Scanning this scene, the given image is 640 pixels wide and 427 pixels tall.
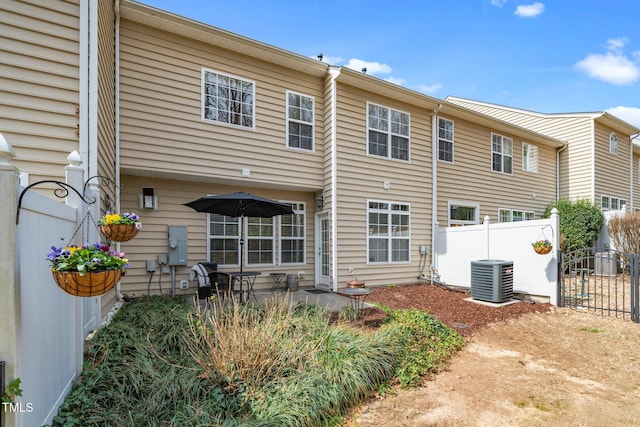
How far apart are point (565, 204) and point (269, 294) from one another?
38.4 ft

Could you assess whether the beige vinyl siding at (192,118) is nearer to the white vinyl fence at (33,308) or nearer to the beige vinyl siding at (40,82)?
the beige vinyl siding at (40,82)

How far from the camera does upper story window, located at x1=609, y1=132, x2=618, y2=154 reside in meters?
14.6

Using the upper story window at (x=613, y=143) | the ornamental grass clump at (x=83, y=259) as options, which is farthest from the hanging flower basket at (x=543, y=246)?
the upper story window at (x=613, y=143)

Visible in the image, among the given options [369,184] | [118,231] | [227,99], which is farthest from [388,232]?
[118,231]

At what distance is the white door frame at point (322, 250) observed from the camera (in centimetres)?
893

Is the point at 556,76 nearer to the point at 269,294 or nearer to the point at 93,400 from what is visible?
the point at 269,294

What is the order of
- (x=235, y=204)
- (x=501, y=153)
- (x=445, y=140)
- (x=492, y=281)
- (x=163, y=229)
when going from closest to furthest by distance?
1. (x=235, y=204)
2. (x=163, y=229)
3. (x=492, y=281)
4. (x=445, y=140)
5. (x=501, y=153)

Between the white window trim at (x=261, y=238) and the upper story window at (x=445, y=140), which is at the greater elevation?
the upper story window at (x=445, y=140)

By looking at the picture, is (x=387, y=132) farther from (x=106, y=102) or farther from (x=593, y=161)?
(x=593, y=161)

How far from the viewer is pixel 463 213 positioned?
11.4m

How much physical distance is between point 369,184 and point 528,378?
600 cm

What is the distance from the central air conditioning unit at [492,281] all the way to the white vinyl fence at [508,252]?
0.63 meters

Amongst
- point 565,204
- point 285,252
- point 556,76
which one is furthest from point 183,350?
point 556,76

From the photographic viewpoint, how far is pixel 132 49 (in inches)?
262
